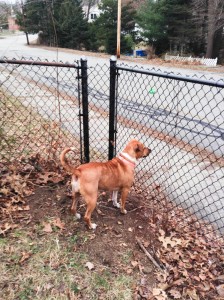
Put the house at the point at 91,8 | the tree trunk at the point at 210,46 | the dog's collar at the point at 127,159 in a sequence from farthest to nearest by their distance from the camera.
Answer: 1. the house at the point at 91,8
2. the tree trunk at the point at 210,46
3. the dog's collar at the point at 127,159

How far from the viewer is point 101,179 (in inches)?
124

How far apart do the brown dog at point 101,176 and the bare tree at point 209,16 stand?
22842 millimetres

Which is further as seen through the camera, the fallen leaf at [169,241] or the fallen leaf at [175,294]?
the fallen leaf at [169,241]

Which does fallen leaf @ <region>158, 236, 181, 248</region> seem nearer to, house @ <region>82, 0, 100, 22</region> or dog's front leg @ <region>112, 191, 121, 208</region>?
dog's front leg @ <region>112, 191, 121, 208</region>

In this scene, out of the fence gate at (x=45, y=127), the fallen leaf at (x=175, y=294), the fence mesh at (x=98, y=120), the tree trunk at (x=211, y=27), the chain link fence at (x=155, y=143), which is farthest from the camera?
the tree trunk at (x=211, y=27)

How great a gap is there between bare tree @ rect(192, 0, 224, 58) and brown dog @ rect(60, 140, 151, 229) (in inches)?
899

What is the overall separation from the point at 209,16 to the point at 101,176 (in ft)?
77.9

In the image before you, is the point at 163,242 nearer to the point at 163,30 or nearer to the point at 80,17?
the point at 163,30

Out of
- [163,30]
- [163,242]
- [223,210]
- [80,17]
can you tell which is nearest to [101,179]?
[163,242]

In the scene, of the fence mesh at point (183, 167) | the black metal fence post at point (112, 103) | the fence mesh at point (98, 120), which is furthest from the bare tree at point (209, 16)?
the black metal fence post at point (112, 103)

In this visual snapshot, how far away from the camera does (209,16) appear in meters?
23.0

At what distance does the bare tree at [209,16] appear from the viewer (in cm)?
2247

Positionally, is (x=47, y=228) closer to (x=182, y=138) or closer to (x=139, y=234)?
(x=139, y=234)

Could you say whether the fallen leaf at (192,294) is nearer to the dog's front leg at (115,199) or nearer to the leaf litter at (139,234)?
the leaf litter at (139,234)
